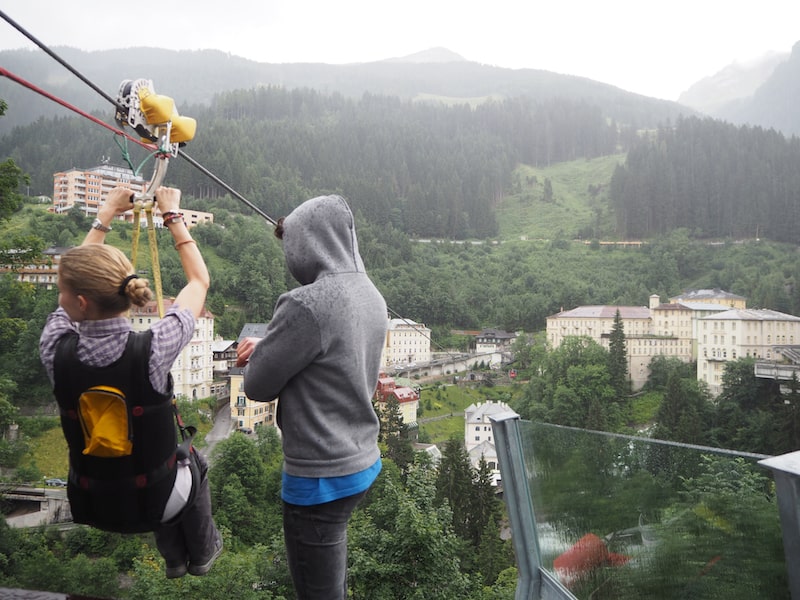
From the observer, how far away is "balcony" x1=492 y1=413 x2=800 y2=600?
0.92 m

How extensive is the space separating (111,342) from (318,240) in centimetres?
39

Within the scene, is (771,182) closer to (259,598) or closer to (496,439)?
(259,598)

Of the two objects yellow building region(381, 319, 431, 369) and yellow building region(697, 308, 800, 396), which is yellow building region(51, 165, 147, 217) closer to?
yellow building region(381, 319, 431, 369)

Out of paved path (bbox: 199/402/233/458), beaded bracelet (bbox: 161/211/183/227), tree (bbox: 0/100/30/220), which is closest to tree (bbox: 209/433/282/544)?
paved path (bbox: 199/402/233/458)

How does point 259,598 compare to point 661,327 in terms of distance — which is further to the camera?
point 661,327

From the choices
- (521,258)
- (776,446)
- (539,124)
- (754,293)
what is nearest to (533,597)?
(776,446)

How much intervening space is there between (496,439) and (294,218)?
2.50ft

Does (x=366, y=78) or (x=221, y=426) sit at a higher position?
(x=366, y=78)

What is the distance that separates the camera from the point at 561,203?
75.9m

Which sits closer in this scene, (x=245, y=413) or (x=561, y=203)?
(x=245, y=413)

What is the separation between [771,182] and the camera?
5941 cm

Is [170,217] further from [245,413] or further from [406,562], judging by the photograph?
[245,413]

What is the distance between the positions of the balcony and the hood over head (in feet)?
2.08

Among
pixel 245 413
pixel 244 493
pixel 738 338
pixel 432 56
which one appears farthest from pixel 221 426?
pixel 432 56
